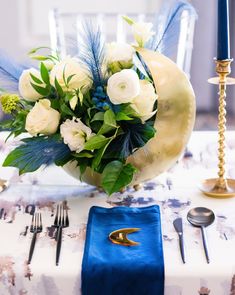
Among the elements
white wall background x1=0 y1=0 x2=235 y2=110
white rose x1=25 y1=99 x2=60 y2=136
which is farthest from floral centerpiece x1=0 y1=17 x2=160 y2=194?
white wall background x1=0 y1=0 x2=235 y2=110

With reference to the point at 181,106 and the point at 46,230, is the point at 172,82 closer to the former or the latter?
the point at 181,106

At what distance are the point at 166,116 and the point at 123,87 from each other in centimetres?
13

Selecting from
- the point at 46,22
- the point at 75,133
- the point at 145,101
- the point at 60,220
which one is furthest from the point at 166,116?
the point at 46,22

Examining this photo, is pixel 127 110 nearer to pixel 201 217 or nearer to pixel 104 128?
pixel 104 128

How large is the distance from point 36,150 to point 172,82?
30cm

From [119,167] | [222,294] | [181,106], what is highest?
[181,106]

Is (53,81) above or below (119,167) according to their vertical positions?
above

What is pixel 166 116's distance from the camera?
120 centimetres

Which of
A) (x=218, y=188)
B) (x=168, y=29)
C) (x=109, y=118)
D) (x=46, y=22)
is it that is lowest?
(x=218, y=188)

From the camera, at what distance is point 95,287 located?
3.22ft

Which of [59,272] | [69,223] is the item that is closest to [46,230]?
[69,223]

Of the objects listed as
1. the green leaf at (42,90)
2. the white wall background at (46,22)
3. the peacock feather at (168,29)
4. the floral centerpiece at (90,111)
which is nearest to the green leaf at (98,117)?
the floral centerpiece at (90,111)

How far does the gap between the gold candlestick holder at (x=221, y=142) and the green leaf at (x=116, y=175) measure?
21cm

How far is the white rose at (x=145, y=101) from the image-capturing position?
1.13 metres
